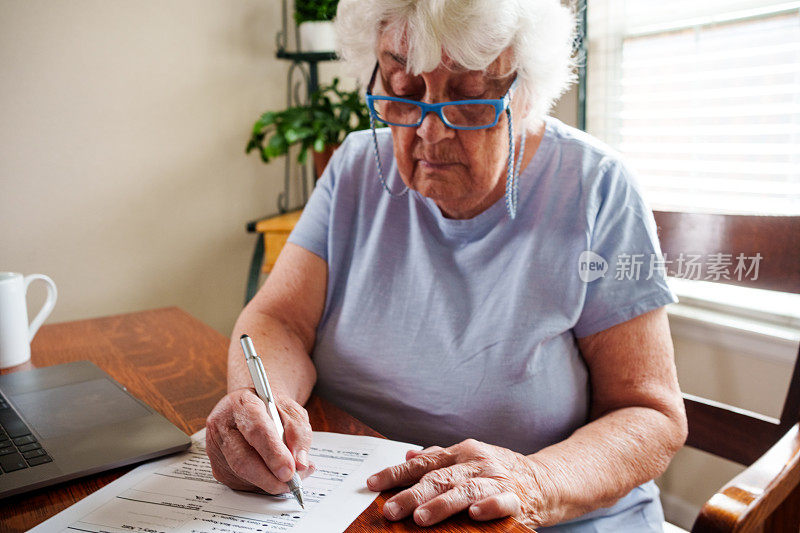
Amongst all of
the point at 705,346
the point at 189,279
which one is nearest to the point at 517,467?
the point at 705,346

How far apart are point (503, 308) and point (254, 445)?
1.50ft

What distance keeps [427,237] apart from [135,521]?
0.65 metres

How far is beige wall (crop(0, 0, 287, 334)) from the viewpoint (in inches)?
79.5

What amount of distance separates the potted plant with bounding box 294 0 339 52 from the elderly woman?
142cm

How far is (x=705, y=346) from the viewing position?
5.64 feet

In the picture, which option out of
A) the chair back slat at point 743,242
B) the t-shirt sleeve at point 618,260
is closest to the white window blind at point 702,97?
the chair back slat at point 743,242

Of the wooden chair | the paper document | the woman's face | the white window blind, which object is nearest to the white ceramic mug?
the paper document

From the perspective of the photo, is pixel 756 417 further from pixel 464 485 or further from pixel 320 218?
pixel 320 218

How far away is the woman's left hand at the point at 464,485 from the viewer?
583 mm

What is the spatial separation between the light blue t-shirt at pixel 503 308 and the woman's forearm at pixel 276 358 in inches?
2.5

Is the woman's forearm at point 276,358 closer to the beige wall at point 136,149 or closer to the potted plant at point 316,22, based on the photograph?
the beige wall at point 136,149

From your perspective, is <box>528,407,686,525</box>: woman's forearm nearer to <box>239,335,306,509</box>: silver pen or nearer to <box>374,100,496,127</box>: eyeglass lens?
<box>239,335,306,509</box>: silver pen

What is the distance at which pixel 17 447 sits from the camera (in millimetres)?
746

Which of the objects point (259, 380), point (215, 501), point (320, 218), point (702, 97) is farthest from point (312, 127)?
point (215, 501)
